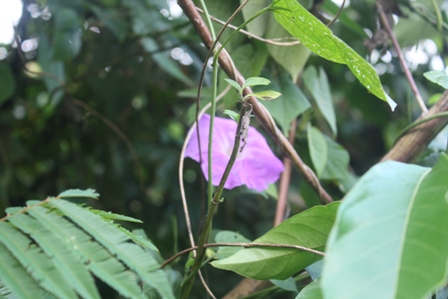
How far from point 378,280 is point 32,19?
1.17 metres

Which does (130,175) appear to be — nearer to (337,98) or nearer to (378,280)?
(337,98)

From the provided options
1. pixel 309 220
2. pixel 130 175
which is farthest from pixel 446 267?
pixel 130 175

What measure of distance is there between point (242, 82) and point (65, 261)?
0.34m

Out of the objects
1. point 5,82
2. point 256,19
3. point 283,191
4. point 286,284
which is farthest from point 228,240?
point 5,82

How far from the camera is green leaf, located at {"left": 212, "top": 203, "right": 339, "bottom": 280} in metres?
0.49

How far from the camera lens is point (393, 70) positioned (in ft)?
4.31

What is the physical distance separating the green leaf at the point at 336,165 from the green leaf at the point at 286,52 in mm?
182

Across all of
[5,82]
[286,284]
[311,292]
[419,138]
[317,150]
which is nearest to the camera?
[311,292]

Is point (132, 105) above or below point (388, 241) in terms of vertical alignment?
below

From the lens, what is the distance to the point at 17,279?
349 millimetres

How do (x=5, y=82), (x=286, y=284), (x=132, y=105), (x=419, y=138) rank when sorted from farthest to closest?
(x=132, y=105), (x=5, y=82), (x=419, y=138), (x=286, y=284)

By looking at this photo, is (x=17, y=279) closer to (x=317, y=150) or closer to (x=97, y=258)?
(x=97, y=258)

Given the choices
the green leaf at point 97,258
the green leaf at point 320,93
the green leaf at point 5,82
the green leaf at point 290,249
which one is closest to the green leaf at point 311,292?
the green leaf at point 290,249

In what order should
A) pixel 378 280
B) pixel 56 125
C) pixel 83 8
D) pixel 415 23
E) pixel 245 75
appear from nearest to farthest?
1. pixel 378 280
2. pixel 245 75
3. pixel 415 23
4. pixel 83 8
5. pixel 56 125
